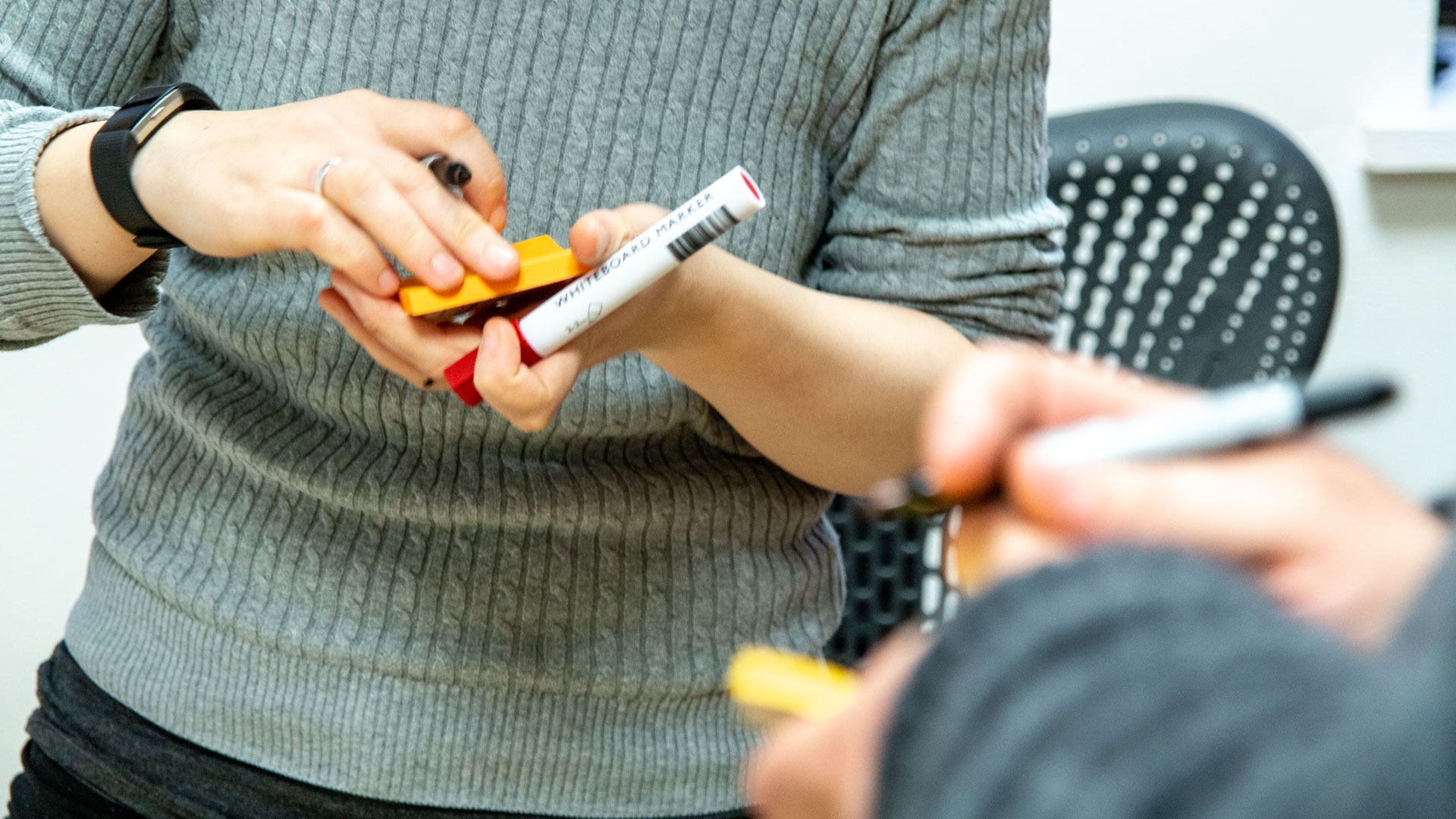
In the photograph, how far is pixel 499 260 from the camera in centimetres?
42

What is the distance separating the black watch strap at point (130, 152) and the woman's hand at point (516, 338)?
0.08 metres

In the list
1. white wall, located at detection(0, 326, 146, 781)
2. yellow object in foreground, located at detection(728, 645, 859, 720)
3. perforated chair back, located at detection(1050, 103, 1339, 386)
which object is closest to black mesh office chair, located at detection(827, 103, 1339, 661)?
perforated chair back, located at detection(1050, 103, 1339, 386)

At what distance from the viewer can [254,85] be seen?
562 mm

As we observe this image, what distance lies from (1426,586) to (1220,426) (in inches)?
1.4

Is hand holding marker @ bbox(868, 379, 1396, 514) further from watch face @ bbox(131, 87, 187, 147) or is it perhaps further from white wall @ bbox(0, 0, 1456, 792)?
white wall @ bbox(0, 0, 1456, 792)

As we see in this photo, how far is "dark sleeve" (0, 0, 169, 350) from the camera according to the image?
0.50m

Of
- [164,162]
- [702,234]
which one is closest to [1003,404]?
[702,234]

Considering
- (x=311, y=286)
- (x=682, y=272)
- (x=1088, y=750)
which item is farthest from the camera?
(x=311, y=286)

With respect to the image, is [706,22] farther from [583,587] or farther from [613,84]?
[583,587]

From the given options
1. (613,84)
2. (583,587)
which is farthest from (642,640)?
(613,84)

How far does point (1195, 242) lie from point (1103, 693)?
690 millimetres

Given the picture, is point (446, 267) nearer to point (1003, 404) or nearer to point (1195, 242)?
point (1003, 404)

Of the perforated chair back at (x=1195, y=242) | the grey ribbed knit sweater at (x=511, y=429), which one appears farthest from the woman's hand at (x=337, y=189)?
the perforated chair back at (x=1195, y=242)

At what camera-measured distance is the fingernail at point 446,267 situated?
42 centimetres
